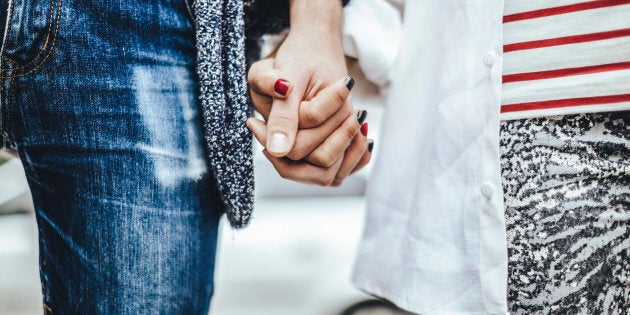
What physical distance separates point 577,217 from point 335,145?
0.27 m

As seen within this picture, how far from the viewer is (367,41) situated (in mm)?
767

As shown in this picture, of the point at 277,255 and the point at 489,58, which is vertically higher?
the point at 489,58

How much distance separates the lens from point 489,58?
0.62 meters

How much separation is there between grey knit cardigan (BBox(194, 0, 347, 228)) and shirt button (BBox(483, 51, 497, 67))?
0.29 m

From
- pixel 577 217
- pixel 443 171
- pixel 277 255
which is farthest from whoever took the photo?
pixel 277 255

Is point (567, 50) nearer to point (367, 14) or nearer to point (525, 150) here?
point (525, 150)

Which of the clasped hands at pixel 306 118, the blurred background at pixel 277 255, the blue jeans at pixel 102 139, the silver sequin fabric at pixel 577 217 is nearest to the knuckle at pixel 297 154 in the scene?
the clasped hands at pixel 306 118

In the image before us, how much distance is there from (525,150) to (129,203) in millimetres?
449

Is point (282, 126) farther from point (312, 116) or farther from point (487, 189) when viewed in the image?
point (487, 189)

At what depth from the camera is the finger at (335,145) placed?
0.63 meters

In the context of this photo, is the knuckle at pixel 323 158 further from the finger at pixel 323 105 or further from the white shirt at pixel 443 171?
the white shirt at pixel 443 171

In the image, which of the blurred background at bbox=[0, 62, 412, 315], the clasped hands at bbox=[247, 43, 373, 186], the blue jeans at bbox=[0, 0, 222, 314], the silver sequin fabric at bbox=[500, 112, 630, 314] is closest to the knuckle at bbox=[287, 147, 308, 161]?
the clasped hands at bbox=[247, 43, 373, 186]

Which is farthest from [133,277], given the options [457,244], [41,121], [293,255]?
[293,255]

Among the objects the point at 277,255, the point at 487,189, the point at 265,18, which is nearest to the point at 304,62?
the point at 265,18
